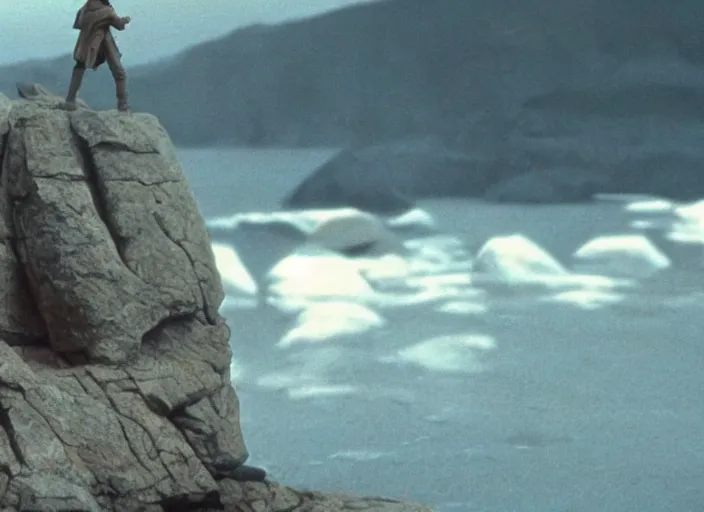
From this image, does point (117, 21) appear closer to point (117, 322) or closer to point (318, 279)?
point (117, 322)

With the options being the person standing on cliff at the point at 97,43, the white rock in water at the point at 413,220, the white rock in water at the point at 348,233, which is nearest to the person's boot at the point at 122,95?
the person standing on cliff at the point at 97,43

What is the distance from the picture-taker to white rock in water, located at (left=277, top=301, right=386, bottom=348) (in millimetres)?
11680

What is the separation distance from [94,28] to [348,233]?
6002 mm

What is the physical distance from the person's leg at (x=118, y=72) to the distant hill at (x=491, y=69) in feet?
20.9

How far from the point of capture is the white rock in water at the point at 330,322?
11680 mm

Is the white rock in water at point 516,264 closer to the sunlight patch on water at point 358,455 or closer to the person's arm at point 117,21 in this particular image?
the sunlight patch on water at point 358,455

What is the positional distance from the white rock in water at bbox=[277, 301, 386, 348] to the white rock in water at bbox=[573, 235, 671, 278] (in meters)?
2.54

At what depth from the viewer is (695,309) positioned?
12.3 meters

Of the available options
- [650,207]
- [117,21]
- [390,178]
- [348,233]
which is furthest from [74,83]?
[650,207]

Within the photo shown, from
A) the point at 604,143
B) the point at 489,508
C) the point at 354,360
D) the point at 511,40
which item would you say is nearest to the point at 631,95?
the point at 604,143

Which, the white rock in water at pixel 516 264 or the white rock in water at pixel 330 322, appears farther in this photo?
the white rock in water at pixel 516 264

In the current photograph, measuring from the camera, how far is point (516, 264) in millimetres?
12867

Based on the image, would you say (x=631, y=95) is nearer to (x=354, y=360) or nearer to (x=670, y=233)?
(x=670, y=233)

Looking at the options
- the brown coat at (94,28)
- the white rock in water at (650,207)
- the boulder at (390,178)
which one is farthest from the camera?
the white rock in water at (650,207)
